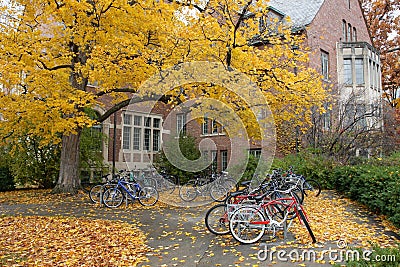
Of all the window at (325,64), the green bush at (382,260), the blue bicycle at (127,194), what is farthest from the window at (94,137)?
the green bush at (382,260)

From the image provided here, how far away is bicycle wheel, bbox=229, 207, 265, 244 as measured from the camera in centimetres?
690

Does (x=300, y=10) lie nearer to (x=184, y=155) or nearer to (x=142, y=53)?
(x=184, y=155)

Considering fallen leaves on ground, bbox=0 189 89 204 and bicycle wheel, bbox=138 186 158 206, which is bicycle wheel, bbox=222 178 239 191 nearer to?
bicycle wheel, bbox=138 186 158 206

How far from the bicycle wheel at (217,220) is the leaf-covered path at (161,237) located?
17cm

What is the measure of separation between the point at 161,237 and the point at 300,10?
20.2 metres

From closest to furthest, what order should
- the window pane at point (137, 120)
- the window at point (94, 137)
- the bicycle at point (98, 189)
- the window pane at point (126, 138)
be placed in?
1. the bicycle at point (98, 189)
2. the window at point (94, 137)
3. the window pane at point (126, 138)
4. the window pane at point (137, 120)

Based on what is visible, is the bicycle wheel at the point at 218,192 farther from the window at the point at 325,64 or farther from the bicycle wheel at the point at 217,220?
the window at the point at 325,64

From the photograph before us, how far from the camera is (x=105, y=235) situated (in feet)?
25.9

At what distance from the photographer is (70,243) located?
7.35m

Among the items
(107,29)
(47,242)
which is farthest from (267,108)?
(47,242)

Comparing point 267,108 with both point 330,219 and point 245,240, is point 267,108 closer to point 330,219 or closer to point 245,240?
point 330,219

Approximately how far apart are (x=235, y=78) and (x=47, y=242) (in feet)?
20.1

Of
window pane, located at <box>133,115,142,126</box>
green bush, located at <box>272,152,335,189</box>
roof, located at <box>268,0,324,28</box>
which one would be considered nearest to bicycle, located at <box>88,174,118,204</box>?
Answer: green bush, located at <box>272,152,335,189</box>

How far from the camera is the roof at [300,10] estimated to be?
22438 mm
